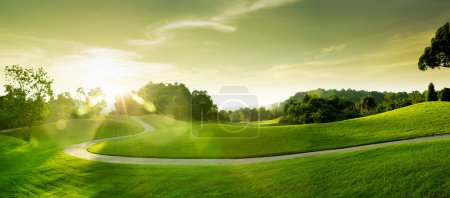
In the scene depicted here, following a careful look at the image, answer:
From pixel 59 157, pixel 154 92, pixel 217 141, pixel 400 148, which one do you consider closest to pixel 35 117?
pixel 59 157

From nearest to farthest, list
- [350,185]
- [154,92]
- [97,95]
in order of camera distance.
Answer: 1. [350,185]
2. [97,95]
3. [154,92]

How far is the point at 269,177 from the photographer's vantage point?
1476 centimetres

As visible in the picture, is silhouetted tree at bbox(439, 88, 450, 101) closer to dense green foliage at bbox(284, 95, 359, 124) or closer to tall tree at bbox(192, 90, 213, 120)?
dense green foliage at bbox(284, 95, 359, 124)

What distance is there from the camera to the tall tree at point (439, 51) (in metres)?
39.1

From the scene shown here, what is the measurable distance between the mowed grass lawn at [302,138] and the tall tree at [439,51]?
9.13 meters

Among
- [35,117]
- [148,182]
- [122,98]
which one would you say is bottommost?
[148,182]

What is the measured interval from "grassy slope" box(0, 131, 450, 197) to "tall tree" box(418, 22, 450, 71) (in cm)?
3212

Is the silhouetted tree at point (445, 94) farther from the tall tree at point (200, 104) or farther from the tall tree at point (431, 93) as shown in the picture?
the tall tree at point (200, 104)

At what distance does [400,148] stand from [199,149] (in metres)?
18.0

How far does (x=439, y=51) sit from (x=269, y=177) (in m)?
39.3

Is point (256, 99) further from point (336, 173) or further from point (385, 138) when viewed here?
point (336, 173)

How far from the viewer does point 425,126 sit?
2642 centimetres

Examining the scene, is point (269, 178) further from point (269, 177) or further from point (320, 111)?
point (320, 111)

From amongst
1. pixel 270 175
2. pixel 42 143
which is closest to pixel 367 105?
pixel 270 175
